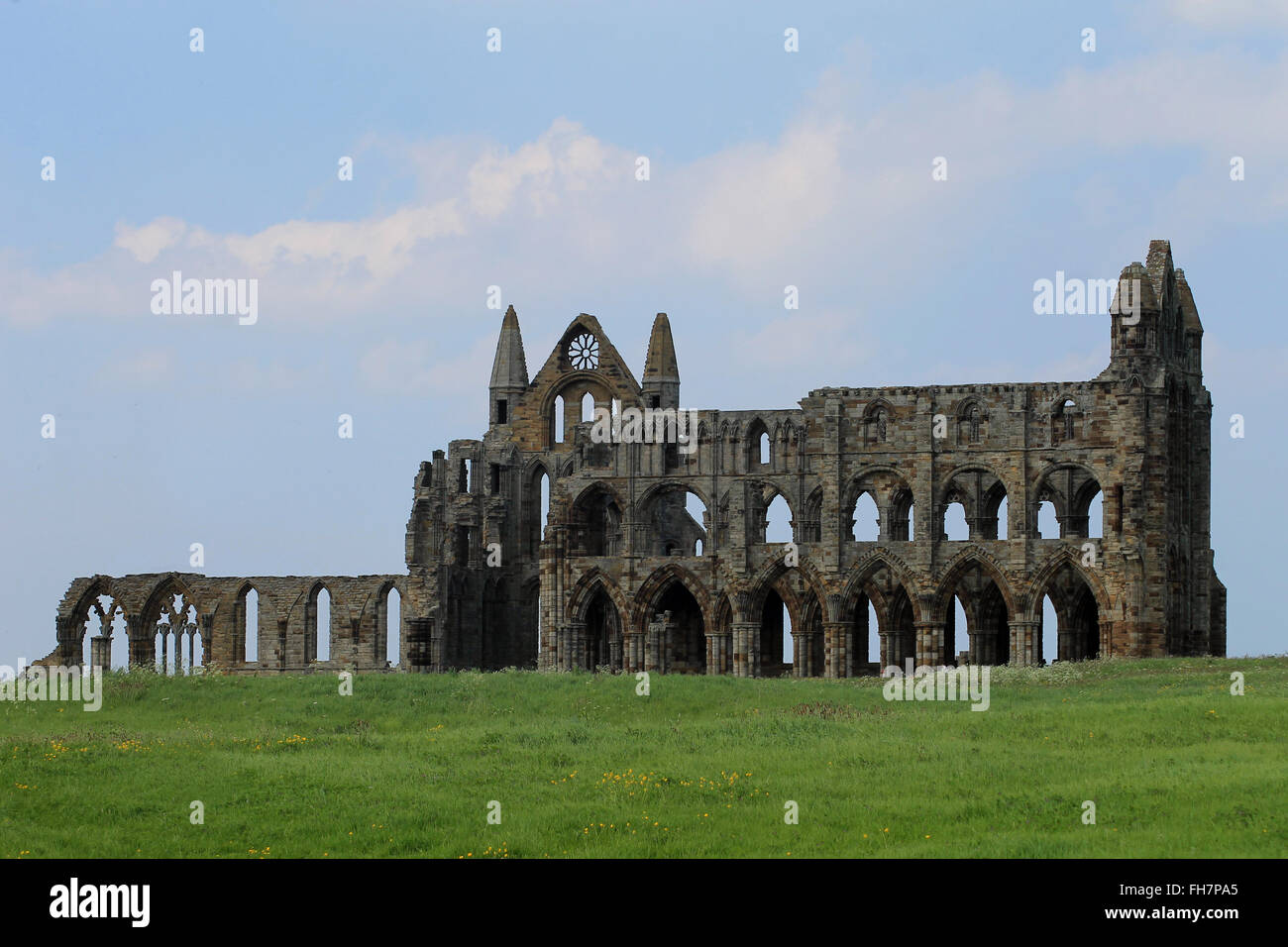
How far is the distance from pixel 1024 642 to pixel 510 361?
94.3ft

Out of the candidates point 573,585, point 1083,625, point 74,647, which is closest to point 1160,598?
point 1083,625

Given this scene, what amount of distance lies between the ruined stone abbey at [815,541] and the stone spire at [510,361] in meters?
4.00

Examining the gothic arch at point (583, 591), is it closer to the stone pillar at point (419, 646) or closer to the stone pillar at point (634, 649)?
the stone pillar at point (634, 649)

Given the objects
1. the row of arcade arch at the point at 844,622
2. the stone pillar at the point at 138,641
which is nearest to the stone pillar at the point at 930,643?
the row of arcade arch at the point at 844,622

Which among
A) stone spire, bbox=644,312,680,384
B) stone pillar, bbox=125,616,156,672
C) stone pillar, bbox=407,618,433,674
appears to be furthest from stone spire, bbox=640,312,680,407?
stone pillar, bbox=125,616,156,672

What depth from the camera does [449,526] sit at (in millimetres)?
87625

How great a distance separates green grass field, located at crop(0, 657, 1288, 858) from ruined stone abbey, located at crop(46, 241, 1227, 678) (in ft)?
66.7

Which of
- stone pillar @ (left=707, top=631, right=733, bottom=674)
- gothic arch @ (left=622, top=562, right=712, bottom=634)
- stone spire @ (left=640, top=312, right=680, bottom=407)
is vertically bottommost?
stone pillar @ (left=707, top=631, right=733, bottom=674)

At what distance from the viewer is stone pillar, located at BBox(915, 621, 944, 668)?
258 ft

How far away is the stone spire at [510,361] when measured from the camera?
313 ft

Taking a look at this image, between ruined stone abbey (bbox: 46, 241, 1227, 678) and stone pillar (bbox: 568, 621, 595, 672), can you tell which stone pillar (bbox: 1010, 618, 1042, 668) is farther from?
stone pillar (bbox: 568, 621, 595, 672)
